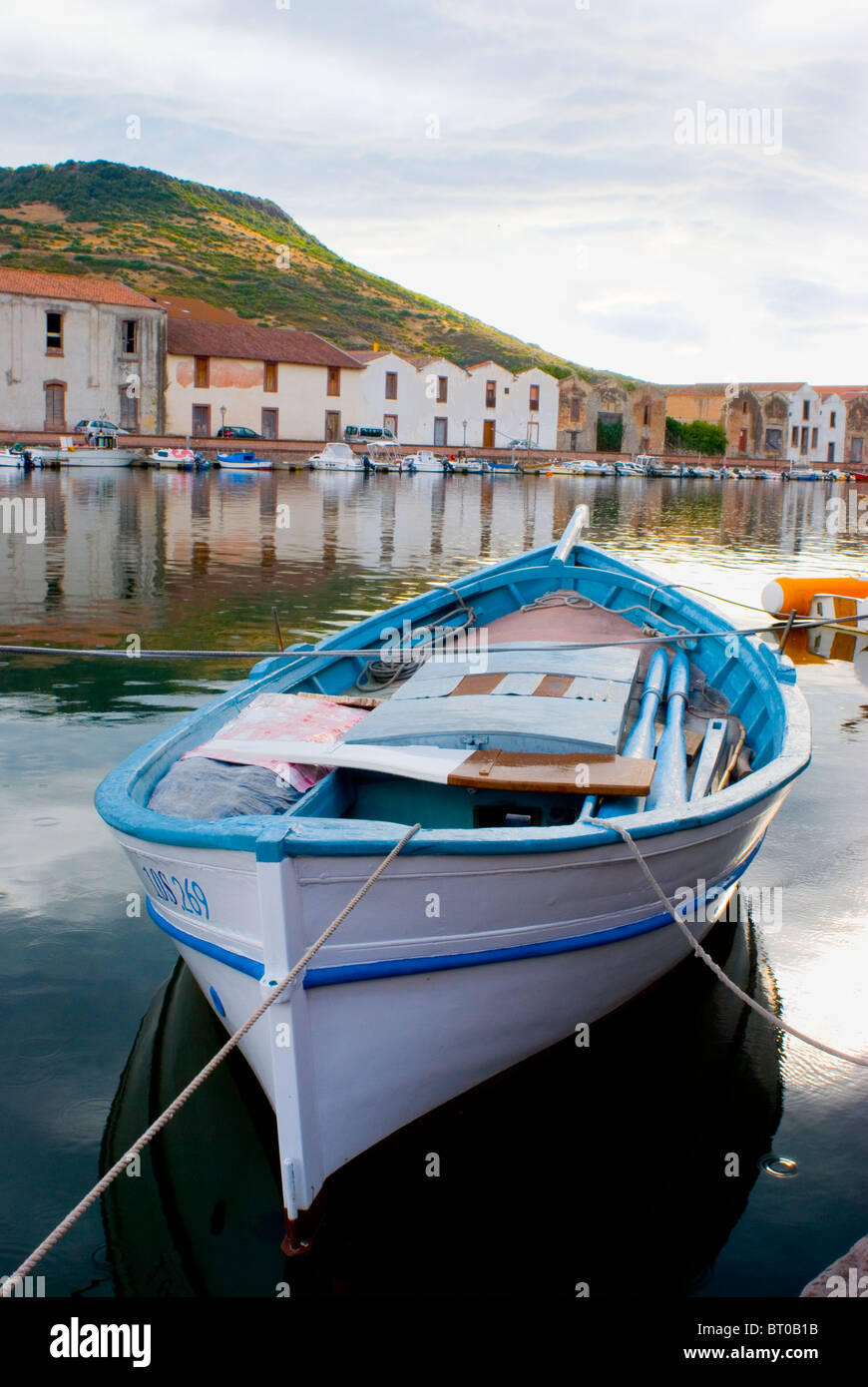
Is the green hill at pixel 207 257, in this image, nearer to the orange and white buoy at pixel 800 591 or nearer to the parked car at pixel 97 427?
the parked car at pixel 97 427

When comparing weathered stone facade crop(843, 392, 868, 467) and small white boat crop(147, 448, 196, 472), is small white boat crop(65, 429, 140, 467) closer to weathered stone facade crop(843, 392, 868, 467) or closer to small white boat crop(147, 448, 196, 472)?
small white boat crop(147, 448, 196, 472)

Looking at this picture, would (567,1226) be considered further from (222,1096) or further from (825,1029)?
(825,1029)

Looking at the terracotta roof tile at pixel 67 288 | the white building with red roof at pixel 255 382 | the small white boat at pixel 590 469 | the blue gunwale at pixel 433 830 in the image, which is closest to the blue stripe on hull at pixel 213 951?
the blue gunwale at pixel 433 830

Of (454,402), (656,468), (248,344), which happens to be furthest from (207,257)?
(656,468)

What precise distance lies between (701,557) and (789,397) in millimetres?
73095

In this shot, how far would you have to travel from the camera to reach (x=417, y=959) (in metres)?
4.07

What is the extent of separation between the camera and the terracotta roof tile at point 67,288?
54750mm

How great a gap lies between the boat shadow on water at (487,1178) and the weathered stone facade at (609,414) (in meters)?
77.3

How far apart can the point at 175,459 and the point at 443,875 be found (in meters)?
51.0

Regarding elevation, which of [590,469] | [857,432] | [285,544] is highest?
[857,432]

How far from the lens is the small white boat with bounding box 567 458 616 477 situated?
236 ft

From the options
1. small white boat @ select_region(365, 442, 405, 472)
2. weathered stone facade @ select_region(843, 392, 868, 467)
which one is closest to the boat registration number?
small white boat @ select_region(365, 442, 405, 472)

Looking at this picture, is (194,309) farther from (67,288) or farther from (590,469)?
(590,469)
